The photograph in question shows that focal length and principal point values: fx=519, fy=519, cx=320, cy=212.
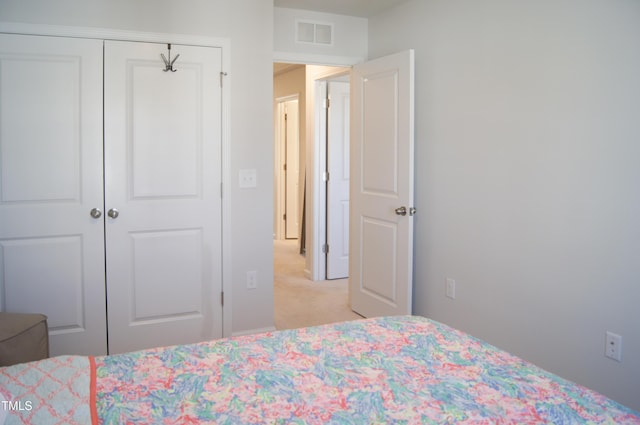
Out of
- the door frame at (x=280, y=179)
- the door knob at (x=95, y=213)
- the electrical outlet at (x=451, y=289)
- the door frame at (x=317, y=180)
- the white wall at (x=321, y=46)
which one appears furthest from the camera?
the door frame at (x=280, y=179)

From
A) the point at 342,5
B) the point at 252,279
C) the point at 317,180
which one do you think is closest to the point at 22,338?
the point at 252,279

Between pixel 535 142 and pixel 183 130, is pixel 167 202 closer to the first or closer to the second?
pixel 183 130

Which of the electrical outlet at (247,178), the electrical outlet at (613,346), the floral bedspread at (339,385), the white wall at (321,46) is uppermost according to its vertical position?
the white wall at (321,46)

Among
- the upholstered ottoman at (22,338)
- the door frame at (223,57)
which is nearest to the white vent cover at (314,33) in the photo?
the door frame at (223,57)

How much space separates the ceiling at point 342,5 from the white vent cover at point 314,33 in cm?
11

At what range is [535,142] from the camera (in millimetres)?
2719

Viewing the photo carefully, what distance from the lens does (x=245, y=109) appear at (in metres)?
3.45

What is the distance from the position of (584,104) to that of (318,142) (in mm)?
3013

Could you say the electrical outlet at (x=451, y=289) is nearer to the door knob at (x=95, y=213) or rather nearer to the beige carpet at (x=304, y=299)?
the beige carpet at (x=304, y=299)

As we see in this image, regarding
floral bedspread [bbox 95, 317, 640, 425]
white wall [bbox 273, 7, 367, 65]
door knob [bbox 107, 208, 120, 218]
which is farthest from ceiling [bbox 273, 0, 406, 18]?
floral bedspread [bbox 95, 317, 640, 425]

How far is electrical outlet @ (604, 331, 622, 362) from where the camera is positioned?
2.35 m

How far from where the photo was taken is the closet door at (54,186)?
294cm

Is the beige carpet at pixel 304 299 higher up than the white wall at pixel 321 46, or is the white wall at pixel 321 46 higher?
the white wall at pixel 321 46

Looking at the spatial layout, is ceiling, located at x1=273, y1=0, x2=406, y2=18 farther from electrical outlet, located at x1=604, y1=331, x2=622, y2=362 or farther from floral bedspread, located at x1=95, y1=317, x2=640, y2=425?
floral bedspread, located at x1=95, y1=317, x2=640, y2=425
